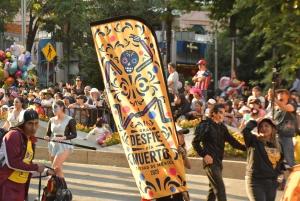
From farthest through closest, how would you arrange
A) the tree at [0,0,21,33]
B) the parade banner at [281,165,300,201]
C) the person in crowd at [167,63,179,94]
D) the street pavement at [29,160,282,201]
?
the tree at [0,0,21,33], the person in crowd at [167,63,179,94], the street pavement at [29,160,282,201], the parade banner at [281,165,300,201]

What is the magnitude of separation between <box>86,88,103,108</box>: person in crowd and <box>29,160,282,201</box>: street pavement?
12.4 ft

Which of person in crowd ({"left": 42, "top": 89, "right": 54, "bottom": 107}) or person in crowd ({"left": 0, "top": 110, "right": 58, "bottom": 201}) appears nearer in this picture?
person in crowd ({"left": 0, "top": 110, "right": 58, "bottom": 201})

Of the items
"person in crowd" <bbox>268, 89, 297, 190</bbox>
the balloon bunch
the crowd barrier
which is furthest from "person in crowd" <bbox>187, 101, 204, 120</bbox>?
the balloon bunch

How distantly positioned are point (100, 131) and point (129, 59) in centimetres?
866

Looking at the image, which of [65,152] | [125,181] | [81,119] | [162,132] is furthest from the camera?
[81,119]

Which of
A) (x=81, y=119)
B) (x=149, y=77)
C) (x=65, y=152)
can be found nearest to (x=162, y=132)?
(x=149, y=77)

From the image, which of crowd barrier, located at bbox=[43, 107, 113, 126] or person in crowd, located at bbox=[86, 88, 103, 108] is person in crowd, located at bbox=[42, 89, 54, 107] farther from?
person in crowd, located at bbox=[86, 88, 103, 108]

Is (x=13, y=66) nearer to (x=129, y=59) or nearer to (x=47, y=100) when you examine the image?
(x=47, y=100)

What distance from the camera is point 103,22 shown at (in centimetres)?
869

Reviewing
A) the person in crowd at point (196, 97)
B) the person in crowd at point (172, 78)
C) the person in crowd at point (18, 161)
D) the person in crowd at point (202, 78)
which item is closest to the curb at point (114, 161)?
the person in crowd at point (196, 97)

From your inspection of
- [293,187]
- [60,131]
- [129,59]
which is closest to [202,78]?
[60,131]

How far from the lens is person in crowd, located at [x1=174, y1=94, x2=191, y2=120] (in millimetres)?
17216

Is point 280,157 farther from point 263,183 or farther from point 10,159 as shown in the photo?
point 10,159

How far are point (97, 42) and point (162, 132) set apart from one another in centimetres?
137
